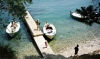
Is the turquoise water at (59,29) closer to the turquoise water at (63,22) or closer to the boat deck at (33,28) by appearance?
the turquoise water at (63,22)

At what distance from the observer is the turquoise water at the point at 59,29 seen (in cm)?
2305

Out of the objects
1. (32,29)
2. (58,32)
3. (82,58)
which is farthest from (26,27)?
(82,58)

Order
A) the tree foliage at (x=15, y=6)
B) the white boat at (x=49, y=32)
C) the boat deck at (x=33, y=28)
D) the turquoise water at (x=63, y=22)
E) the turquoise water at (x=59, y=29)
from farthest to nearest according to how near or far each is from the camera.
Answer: the boat deck at (x=33, y=28) → the white boat at (x=49, y=32) → the turquoise water at (x=63, y=22) → the turquoise water at (x=59, y=29) → the tree foliage at (x=15, y=6)

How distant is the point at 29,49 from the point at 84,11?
38.2 feet

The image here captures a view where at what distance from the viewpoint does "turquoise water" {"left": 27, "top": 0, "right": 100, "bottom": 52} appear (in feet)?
79.5

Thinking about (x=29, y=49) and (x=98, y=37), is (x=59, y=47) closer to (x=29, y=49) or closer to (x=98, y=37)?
(x=29, y=49)

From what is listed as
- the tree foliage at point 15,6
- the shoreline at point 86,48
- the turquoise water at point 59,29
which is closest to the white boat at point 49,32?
the turquoise water at point 59,29

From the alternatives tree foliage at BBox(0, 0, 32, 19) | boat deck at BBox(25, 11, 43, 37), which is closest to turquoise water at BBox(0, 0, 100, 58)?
boat deck at BBox(25, 11, 43, 37)

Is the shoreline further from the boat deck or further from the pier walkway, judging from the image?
the boat deck

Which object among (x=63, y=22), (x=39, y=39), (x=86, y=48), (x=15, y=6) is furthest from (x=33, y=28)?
(x=15, y=6)

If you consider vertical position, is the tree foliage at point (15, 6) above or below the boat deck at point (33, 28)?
above

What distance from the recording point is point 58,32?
26938mm

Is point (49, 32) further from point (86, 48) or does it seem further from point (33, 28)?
point (86, 48)

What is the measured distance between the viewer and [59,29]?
92.0 ft
